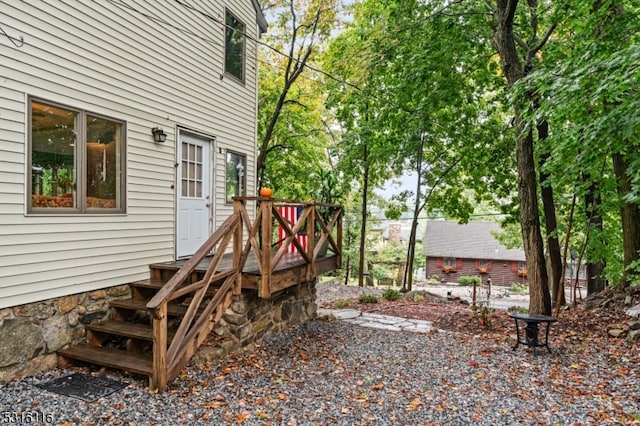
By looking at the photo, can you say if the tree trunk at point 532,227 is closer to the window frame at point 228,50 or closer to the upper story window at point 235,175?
the upper story window at point 235,175

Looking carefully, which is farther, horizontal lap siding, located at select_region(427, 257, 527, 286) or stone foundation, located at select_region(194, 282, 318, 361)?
horizontal lap siding, located at select_region(427, 257, 527, 286)

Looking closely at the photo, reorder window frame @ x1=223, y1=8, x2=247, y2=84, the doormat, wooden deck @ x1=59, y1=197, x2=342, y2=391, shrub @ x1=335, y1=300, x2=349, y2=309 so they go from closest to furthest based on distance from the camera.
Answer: the doormat, wooden deck @ x1=59, y1=197, x2=342, y2=391, window frame @ x1=223, y1=8, x2=247, y2=84, shrub @ x1=335, y1=300, x2=349, y2=309

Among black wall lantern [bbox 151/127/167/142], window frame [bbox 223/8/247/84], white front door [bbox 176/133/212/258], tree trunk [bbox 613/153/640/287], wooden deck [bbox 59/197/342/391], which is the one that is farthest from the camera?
window frame [bbox 223/8/247/84]

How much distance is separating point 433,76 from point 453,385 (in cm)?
568

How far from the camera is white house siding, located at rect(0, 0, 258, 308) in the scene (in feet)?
11.7

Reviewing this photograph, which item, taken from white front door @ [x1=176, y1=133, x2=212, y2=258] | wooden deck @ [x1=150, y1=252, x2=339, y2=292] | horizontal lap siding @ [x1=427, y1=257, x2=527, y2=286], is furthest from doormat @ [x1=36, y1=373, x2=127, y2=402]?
horizontal lap siding @ [x1=427, y1=257, x2=527, y2=286]

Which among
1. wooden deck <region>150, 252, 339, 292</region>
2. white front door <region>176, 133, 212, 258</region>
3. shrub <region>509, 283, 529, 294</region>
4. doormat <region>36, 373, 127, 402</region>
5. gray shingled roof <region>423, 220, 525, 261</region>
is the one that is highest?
white front door <region>176, 133, 212, 258</region>

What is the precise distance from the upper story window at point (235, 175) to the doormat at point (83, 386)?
3724 mm

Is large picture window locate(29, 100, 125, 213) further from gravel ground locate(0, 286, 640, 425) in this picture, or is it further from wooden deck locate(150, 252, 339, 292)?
gravel ground locate(0, 286, 640, 425)

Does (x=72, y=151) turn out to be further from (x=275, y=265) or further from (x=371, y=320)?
(x=371, y=320)

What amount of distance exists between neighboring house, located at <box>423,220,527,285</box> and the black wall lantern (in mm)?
22232

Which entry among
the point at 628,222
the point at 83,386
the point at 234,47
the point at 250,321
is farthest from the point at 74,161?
the point at 628,222

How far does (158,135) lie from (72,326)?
250 cm

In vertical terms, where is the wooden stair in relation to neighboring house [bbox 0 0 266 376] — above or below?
below
